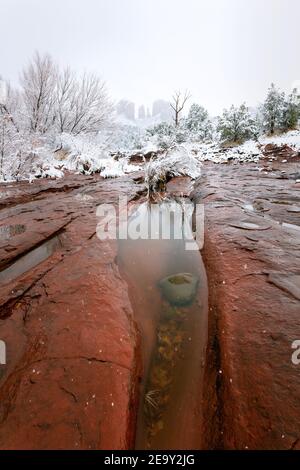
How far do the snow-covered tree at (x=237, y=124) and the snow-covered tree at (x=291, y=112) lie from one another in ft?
6.97

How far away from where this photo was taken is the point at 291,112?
17062 mm

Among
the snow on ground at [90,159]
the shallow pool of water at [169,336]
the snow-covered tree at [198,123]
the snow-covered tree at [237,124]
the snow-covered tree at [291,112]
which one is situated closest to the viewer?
the shallow pool of water at [169,336]

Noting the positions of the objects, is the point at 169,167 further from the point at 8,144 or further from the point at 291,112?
the point at 291,112

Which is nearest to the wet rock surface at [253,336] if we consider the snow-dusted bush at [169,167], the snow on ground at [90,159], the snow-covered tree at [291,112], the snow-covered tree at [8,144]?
the snow-dusted bush at [169,167]

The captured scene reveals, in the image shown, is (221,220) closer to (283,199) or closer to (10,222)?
(283,199)

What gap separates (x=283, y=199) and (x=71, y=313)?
4310 mm

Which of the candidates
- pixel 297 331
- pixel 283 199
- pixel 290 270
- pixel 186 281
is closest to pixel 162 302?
pixel 186 281

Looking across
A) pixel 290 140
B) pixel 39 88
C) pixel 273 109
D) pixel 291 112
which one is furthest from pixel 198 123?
pixel 39 88

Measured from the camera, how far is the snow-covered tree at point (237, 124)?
61.4 feet

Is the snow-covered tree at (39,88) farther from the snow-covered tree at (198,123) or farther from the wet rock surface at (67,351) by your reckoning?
the snow-covered tree at (198,123)

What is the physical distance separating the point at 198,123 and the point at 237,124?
9.21m

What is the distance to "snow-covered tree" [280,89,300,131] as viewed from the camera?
55.8 ft

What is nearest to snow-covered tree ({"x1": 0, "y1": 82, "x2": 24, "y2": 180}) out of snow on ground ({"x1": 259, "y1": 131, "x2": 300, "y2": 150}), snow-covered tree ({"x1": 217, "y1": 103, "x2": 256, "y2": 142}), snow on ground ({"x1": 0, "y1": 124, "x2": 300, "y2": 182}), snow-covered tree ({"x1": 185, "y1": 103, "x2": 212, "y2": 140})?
snow on ground ({"x1": 0, "y1": 124, "x2": 300, "y2": 182})

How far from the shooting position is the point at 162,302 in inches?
74.5
